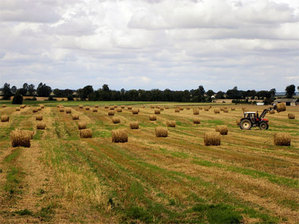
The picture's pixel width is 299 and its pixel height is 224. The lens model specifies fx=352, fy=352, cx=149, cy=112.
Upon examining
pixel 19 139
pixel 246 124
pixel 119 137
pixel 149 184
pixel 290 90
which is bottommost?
pixel 149 184

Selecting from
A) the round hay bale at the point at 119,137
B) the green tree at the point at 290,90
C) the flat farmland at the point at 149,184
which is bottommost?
the flat farmland at the point at 149,184

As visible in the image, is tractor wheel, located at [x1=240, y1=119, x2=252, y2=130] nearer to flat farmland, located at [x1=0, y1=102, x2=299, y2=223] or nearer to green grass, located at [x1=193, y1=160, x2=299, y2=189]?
flat farmland, located at [x1=0, y1=102, x2=299, y2=223]

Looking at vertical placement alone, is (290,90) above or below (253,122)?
above

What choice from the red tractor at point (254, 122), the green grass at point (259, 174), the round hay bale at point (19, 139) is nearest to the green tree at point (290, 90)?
the red tractor at point (254, 122)

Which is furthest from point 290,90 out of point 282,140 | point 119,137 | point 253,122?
point 119,137

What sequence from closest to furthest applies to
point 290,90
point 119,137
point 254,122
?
point 119,137 → point 254,122 → point 290,90

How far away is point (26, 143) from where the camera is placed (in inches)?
887

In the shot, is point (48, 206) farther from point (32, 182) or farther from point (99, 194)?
point (32, 182)

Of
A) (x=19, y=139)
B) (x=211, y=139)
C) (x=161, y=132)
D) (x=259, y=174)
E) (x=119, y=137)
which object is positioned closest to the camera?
(x=259, y=174)

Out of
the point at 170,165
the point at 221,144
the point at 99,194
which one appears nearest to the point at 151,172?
the point at 170,165

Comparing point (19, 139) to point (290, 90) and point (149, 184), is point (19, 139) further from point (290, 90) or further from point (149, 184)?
point (290, 90)

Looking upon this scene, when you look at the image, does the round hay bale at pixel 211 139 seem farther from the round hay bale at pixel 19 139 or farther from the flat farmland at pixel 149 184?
the round hay bale at pixel 19 139

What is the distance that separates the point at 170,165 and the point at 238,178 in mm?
3757

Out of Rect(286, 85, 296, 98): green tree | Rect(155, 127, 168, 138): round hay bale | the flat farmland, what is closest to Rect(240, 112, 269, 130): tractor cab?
Rect(155, 127, 168, 138): round hay bale
